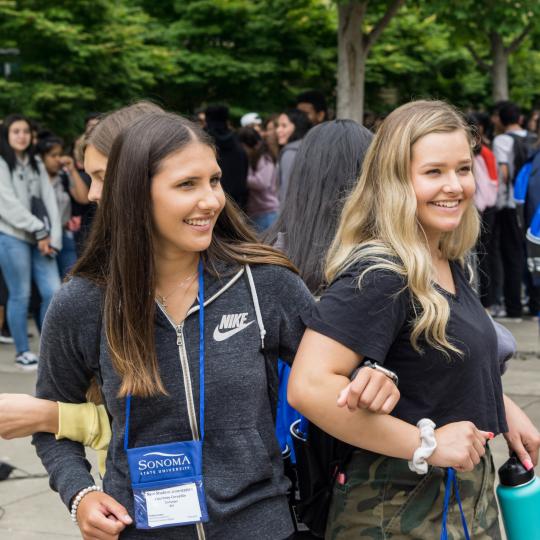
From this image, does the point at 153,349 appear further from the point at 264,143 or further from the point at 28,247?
the point at 264,143

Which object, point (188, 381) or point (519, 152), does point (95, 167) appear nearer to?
point (188, 381)

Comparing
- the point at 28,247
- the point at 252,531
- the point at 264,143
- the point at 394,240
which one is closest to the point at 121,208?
the point at 394,240

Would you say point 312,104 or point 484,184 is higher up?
point 312,104

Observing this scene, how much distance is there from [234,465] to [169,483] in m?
0.14

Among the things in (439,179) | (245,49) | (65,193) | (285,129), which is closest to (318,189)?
(439,179)

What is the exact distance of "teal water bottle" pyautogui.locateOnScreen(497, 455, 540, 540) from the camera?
254 centimetres

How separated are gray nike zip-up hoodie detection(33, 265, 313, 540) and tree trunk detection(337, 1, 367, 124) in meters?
13.2

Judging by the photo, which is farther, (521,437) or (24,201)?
(24,201)

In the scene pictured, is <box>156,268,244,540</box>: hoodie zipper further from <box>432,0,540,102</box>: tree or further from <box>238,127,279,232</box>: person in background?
<box>432,0,540,102</box>: tree

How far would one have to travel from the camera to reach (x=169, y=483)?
7.26 ft

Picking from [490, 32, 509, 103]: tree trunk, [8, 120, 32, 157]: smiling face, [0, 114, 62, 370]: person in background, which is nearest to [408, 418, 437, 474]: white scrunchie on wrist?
[0, 114, 62, 370]: person in background

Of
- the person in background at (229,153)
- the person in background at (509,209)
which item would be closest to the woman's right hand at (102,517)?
the person in background at (229,153)

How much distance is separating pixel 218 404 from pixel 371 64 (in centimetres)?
2174

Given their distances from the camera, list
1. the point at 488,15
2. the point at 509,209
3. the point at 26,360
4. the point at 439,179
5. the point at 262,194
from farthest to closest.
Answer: the point at 488,15 < the point at 262,194 < the point at 509,209 < the point at 26,360 < the point at 439,179
